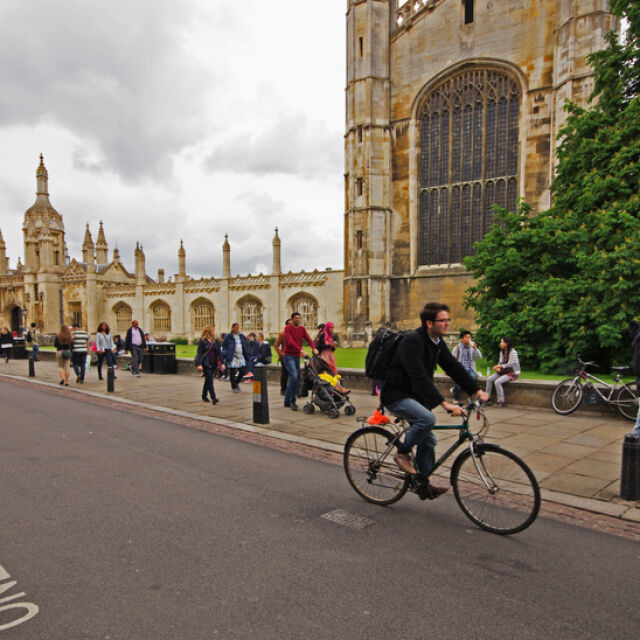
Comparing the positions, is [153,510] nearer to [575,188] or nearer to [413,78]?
[575,188]

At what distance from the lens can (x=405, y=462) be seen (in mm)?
4102

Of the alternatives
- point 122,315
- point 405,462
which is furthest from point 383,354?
point 122,315

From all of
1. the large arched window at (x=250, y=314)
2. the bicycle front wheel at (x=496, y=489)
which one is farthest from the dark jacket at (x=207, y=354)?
the large arched window at (x=250, y=314)

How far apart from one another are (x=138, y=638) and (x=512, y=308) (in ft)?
41.9

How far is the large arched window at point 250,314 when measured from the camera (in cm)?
3694

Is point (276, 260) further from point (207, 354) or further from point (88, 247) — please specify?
point (207, 354)

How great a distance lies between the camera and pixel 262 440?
6.90 metres

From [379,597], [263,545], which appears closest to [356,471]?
[263,545]

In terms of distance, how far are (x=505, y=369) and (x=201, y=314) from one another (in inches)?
1317

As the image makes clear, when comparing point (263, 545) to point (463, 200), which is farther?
point (463, 200)

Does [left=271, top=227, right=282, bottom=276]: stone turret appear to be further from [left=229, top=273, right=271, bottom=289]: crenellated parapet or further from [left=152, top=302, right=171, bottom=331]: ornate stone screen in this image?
[left=152, top=302, right=171, bottom=331]: ornate stone screen

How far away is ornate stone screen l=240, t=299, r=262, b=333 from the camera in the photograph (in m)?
37.0

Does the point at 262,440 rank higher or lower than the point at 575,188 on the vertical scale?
lower

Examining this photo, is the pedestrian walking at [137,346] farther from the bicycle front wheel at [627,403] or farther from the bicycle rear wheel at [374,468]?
the bicycle front wheel at [627,403]
